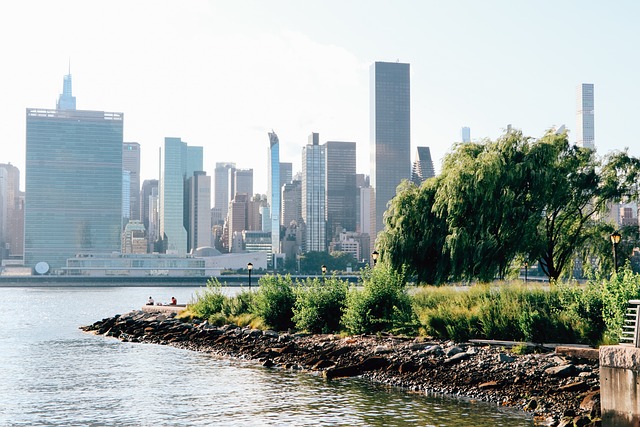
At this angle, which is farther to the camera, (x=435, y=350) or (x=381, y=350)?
(x=381, y=350)

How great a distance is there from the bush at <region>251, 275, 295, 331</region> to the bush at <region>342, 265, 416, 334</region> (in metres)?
7.42

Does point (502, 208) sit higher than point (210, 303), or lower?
higher

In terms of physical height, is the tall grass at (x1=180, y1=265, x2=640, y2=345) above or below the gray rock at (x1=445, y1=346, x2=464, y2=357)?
above

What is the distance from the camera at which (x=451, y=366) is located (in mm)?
27938

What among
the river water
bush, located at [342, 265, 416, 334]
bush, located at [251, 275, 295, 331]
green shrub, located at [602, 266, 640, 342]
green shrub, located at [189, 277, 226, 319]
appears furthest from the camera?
green shrub, located at [189, 277, 226, 319]

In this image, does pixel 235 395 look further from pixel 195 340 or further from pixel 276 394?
pixel 195 340

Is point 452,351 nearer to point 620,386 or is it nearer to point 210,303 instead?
point 620,386

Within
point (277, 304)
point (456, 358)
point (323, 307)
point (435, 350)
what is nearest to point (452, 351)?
point (456, 358)

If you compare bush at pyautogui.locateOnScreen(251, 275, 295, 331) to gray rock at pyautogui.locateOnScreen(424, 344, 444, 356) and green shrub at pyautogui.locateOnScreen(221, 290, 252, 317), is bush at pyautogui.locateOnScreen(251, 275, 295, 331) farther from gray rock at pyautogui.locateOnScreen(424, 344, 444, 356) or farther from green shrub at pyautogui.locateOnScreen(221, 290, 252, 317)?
gray rock at pyautogui.locateOnScreen(424, 344, 444, 356)

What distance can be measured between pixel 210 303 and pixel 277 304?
11334mm

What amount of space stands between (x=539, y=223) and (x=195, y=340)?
21.7 m

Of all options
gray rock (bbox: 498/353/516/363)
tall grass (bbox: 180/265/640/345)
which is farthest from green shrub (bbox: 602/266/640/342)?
gray rock (bbox: 498/353/516/363)

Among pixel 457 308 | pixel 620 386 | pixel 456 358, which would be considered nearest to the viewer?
pixel 620 386

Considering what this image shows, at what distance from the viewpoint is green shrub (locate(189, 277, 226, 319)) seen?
178 feet
